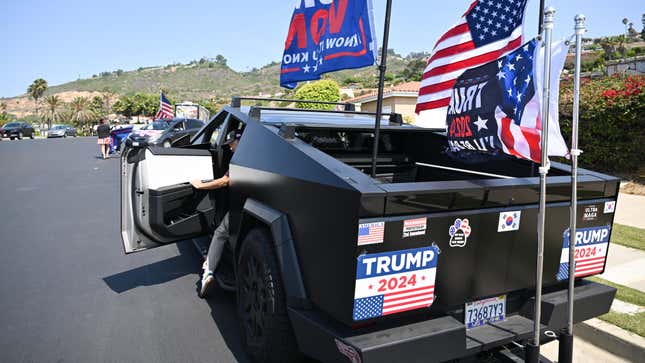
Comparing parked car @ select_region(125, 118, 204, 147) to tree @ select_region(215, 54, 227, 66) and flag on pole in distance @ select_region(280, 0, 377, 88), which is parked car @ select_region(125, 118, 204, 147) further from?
tree @ select_region(215, 54, 227, 66)

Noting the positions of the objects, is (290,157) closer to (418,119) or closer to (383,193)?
(383,193)

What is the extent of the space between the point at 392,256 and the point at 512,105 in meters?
A: 1.00

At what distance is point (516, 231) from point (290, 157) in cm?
136

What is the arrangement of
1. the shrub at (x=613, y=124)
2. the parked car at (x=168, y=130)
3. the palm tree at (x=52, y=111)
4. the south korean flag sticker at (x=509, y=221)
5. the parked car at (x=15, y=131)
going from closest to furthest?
the south korean flag sticker at (x=509, y=221) → the shrub at (x=613, y=124) → the parked car at (x=168, y=130) → the parked car at (x=15, y=131) → the palm tree at (x=52, y=111)

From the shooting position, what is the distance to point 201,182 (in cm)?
414

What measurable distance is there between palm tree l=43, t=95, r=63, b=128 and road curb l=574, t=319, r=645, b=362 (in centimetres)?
9257

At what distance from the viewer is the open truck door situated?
4031 millimetres

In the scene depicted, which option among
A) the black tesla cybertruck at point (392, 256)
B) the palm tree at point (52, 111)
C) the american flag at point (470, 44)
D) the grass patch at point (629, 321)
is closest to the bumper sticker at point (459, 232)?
the black tesla cybertruck at point (392, 256)

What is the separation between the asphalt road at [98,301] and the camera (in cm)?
346

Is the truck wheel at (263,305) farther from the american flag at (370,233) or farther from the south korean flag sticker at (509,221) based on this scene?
the south korean flag sticker at (509,221)

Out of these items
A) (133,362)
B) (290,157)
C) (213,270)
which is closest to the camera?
(290,157)

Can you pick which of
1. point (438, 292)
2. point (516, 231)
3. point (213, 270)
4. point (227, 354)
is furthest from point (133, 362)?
point (516, 231)

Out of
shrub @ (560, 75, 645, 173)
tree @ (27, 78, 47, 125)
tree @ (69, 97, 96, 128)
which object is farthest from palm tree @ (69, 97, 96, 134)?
shrub @ (560, 75, 645, 173)

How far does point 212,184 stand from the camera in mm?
Result: 3969
